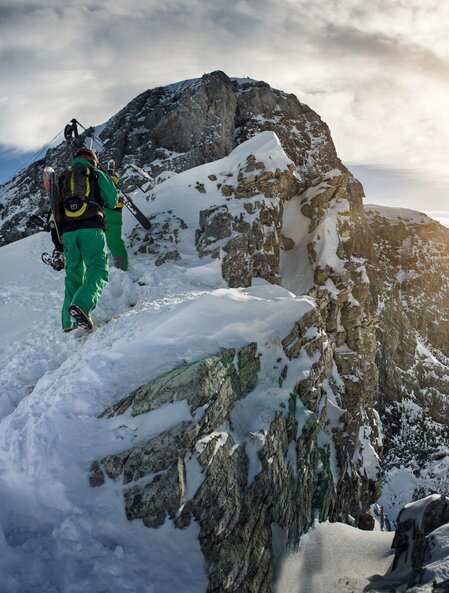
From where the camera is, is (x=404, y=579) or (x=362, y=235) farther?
(x=362, y=235)

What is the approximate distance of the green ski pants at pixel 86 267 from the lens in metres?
6.57

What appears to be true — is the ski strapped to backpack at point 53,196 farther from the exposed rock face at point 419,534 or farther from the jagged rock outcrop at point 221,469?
the exposed rock face at point 419,534

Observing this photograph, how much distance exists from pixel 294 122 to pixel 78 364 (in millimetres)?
52201

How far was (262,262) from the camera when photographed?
15625 millimetres

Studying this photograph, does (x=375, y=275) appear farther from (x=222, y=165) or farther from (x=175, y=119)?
(x=222, y=165)

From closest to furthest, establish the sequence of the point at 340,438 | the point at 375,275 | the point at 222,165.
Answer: the point at 340,438 → the point at 222,165 → the point at 375,275

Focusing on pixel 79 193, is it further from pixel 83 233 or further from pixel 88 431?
pixel 88 431

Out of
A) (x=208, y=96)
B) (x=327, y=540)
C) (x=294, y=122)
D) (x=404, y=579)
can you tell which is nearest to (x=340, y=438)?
(x=327, y=540)

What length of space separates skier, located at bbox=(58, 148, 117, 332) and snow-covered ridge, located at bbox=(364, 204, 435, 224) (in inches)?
2944

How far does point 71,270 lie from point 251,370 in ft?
12.0

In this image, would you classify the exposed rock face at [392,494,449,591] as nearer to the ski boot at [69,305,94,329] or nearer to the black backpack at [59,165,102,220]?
the ski boot at [69,305,94,329]

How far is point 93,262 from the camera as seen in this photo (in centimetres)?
679

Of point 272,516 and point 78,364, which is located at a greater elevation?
point 78,364

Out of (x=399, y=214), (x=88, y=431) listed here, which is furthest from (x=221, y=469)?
(x=399, y=214)
